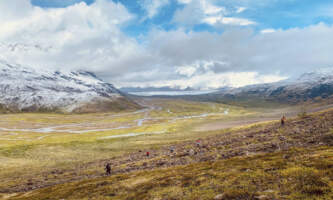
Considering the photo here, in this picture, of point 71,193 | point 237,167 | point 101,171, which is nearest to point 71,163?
point 101,171

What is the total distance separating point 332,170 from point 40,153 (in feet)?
305

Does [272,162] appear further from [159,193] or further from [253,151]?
[159,193]

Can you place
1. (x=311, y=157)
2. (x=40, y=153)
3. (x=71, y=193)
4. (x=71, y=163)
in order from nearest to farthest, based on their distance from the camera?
(x=311, y=157) → (x=71, y=193) → (x=71, y=163) → (x=40, y=153)

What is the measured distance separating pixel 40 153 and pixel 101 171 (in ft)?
161

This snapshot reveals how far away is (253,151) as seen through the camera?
38062mm

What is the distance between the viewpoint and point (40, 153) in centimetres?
8338

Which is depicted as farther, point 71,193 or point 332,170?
point 71,193

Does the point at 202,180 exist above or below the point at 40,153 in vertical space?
above

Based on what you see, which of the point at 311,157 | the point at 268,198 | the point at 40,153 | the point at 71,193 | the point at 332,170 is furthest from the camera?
the point at 40,153

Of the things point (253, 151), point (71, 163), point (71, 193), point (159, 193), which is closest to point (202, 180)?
point (159, 193)

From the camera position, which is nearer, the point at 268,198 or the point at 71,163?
the point at 268,198

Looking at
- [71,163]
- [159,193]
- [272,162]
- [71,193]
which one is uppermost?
[272,162]

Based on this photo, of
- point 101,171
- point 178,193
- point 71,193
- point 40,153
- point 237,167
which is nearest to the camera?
point 178,193

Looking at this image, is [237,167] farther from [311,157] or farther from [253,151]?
[253,151]
